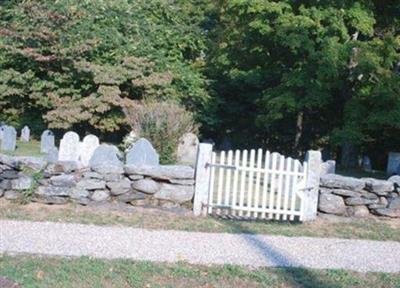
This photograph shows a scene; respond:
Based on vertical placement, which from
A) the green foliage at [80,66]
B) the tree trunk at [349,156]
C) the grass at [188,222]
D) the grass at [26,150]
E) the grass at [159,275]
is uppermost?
the green foliage at [80,66]

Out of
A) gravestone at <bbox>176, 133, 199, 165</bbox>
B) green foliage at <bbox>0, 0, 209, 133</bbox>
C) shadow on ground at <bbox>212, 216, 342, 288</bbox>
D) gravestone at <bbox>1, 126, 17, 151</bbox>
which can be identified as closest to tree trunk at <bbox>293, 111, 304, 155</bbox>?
green foliage at <bbox>0, 0, 209, 133</bbox>

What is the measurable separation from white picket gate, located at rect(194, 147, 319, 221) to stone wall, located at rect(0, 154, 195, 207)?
324 millimetres

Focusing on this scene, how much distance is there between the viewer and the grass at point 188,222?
27.6ft

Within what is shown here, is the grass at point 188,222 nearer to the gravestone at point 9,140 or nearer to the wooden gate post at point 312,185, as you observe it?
the wooden gate post at point 312,185

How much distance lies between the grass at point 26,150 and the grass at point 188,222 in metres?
9.72

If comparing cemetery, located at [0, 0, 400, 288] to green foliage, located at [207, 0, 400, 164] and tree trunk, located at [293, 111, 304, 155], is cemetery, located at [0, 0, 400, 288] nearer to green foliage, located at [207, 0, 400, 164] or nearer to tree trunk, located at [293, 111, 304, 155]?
green foliage, located at [207, 0, 400, 164]

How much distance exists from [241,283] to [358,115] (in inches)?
725

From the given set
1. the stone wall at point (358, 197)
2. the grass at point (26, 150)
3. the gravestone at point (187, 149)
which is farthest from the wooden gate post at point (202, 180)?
the grass at point (26, 150)

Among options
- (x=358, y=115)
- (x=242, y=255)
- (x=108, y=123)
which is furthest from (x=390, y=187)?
(x=108, y=123)

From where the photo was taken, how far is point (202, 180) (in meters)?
9.49

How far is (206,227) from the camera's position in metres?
8.50

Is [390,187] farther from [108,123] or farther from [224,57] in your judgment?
[224,57]

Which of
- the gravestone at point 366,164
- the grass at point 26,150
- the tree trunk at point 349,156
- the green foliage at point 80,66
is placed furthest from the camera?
the tree trunk at point 349,156

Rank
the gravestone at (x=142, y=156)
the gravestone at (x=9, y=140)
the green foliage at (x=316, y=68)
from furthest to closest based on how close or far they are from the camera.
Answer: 1. the green foliage at (x=316, y=68)
2. the gravestone at (x=9, y=140)
3. the gravestone at (x=142, y=156)
